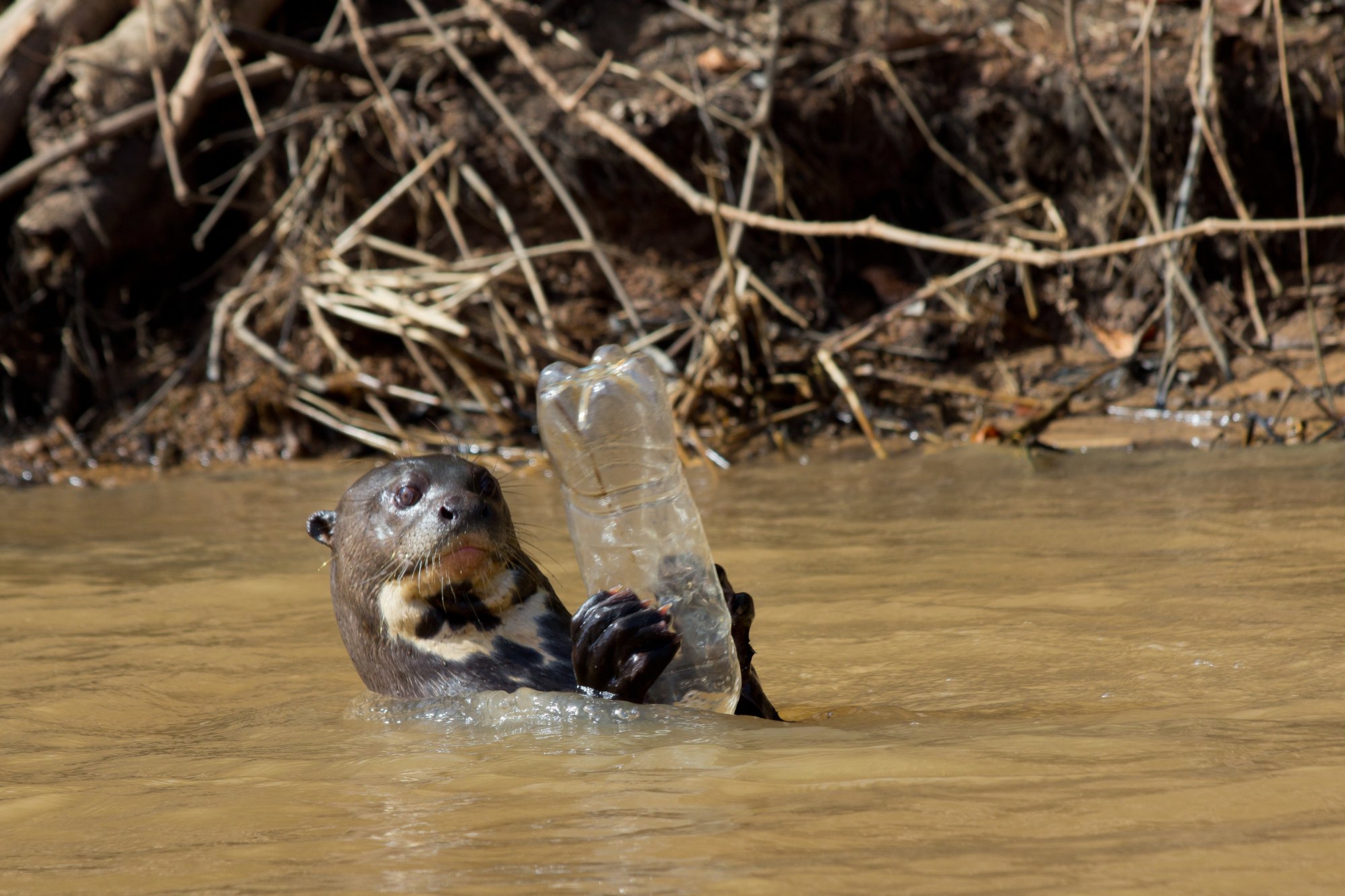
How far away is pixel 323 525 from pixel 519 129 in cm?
386

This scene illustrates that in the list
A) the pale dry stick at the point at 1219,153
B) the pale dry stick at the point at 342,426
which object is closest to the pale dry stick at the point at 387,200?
the pale dry stick at the point at 342,426

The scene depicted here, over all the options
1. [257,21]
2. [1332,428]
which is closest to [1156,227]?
[1332,428]

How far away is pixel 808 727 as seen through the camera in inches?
79.0

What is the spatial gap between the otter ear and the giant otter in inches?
4.7

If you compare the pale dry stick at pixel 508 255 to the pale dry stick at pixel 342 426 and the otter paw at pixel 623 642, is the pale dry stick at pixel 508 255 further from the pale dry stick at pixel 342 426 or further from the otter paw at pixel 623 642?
the otter paw at pixel 623 642

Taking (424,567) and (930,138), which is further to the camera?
(930,138)

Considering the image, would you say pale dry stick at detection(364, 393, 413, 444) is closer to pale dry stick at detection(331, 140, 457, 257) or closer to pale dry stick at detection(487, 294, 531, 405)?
pale dry stick at detection(487, 294, 531, 405)

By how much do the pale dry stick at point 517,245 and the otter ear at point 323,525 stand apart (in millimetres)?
3189

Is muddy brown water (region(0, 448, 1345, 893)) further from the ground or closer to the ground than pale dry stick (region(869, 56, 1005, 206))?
closer to the ground

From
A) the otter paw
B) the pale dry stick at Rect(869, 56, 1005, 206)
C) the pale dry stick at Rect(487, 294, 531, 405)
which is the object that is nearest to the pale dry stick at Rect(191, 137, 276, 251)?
the pale dry stick at Rect(487, 294, 531, 405)

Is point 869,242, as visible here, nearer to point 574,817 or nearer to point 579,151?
point 579,151

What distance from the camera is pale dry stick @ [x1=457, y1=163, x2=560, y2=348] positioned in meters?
5.83

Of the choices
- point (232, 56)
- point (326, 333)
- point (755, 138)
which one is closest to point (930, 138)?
point (755, 138)

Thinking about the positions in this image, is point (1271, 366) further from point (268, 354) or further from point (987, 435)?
A: point (268, 354)
